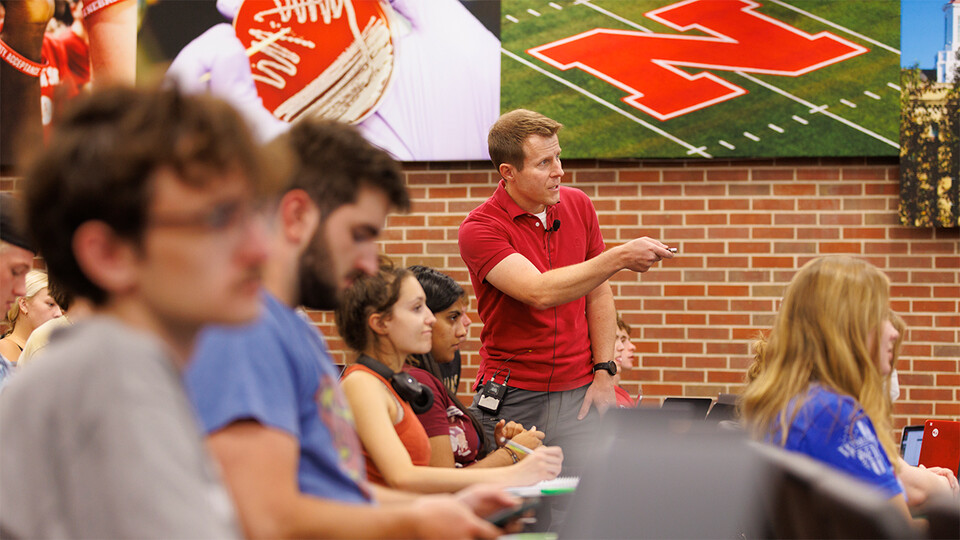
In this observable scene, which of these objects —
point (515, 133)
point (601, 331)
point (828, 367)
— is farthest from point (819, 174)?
point (828, 367)

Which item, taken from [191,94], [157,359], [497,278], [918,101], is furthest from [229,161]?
[918,101]

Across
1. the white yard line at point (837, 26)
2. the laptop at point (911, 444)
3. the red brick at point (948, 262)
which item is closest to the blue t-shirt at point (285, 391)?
the laptop at point (911, 444)

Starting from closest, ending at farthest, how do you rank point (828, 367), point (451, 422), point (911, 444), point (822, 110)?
point (828, 367)
point (451, 422)
point (911, 444)
point (822, 110)

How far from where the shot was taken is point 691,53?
4414 millimetres

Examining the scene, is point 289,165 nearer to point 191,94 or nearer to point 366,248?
point 191,94

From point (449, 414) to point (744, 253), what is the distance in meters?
2.49

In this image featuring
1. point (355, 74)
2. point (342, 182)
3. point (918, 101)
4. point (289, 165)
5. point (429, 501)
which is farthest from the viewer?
point (355, 74)

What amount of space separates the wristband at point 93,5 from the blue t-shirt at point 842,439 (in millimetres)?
4248

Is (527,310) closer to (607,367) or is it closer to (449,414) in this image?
(607,367)

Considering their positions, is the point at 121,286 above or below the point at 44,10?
below

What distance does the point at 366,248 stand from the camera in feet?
4.33

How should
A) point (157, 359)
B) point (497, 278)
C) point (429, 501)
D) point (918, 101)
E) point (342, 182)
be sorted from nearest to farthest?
point (157, 359)
point (429, 501)
point (342, 182)
point (497, 278)
point (918, 101)

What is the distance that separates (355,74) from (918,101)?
2744 millimetres

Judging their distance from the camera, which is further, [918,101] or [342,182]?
[918,101]
